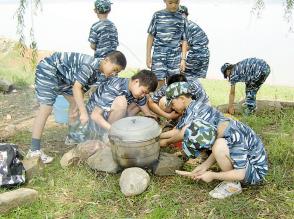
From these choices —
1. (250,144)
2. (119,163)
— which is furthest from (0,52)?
(250,144)

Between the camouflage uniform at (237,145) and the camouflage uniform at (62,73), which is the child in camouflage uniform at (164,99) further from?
the camouflage uniform at (237,145)

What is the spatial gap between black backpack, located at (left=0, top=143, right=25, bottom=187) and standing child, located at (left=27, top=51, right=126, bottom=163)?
47 centimetres

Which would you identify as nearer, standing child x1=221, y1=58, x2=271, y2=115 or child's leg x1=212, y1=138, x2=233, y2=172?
child's leg x1=212, y1=138, x2=233, y2=172

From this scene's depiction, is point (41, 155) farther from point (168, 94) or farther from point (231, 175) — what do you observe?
point (231, 175)

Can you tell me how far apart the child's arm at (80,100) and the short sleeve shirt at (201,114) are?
1.00 meters

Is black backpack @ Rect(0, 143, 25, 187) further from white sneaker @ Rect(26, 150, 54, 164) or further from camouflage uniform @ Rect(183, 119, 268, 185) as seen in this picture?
camouflage uniform @ Rect(183, 119, 268, 185)

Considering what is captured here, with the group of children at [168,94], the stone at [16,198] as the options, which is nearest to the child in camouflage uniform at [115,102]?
the group of children at [168,94]

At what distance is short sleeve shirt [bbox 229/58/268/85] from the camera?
6.38 m

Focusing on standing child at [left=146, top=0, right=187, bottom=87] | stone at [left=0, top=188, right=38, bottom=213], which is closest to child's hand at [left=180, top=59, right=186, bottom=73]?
standing child at [left=146, top=0, right=187, bottom=87]

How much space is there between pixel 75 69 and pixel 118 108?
0.64m

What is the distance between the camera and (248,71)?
6.38m

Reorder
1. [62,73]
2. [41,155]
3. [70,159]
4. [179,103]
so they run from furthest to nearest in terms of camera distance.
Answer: [62,73] → [41,155] → [70,159] → [179,103]

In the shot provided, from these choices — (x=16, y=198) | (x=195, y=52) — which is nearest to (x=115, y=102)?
(x=16, y=198)

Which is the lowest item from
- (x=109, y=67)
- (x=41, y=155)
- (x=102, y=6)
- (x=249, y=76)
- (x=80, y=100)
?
(x=41, y=155)
